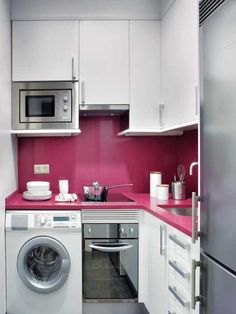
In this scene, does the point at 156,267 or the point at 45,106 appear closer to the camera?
the point at 156,267

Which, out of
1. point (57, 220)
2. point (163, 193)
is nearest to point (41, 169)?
point (57, 220)

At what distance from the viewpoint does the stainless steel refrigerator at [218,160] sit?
1.10 metres

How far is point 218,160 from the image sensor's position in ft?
3.96

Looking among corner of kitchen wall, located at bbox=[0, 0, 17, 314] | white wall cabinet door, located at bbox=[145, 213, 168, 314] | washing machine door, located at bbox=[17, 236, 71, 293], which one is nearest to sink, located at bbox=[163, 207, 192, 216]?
white wall cabinet door, located at bbox=[145, 213, 168, 314]

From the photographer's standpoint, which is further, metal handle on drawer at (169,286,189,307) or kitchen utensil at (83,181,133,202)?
kitchen utensil at (83,181,133,202)

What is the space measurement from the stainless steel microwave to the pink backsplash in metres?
0.39

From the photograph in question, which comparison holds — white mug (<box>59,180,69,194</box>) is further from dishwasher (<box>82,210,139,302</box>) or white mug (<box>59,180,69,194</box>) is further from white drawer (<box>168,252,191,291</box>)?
white drawer (<box>168,252,191,291</box>)

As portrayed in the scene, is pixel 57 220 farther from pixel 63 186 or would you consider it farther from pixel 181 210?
pixel 181 210

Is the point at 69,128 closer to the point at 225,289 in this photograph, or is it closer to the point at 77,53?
the point at 77,53

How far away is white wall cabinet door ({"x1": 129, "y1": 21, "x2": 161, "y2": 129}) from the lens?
288 cm

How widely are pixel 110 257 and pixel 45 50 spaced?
185cm

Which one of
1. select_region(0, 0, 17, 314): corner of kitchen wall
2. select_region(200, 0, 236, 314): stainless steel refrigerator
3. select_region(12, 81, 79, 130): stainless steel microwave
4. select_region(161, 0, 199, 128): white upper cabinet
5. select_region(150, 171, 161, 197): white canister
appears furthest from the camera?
select_region(150, 171, 161, 197): white canister

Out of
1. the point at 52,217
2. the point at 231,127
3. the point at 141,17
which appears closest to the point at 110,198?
the point at 52,217

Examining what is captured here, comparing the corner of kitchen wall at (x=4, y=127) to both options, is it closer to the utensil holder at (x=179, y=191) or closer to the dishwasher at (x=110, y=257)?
the dishwasher at (x=110, y=257)
